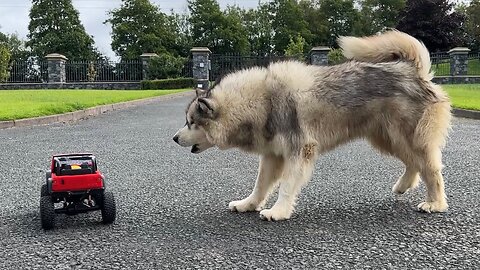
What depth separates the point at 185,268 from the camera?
276 centimetres

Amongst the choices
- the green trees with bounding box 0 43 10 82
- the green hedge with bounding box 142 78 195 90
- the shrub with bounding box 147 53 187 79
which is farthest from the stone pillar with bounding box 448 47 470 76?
the green trees with bounding box 0 43 10 82

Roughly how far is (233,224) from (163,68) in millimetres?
35386

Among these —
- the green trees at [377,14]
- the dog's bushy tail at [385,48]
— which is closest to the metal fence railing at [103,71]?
the green trees at [377,14]

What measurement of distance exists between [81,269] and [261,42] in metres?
59.9

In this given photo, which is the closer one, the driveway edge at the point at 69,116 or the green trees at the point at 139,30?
the driveway edge at the point at 69,116

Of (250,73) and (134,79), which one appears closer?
(250,73)

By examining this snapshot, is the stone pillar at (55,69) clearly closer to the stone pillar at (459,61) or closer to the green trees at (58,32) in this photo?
the green trees at (58,32)

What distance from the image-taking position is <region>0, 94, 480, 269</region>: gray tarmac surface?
114 inches

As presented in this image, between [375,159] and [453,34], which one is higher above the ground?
[453,34]

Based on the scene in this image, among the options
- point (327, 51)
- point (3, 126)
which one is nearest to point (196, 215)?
point (3, 126)

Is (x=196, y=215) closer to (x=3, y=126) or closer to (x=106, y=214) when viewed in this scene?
(x=106, y=214)

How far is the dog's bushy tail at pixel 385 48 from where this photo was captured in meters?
4.28

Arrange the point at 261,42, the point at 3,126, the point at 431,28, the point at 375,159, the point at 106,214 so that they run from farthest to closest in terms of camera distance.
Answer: the point at 261,42
the point at 431,28
the point at 3,126
the point at 375,159
the point at 106,214

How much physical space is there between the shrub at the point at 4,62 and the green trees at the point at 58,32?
823 inches
